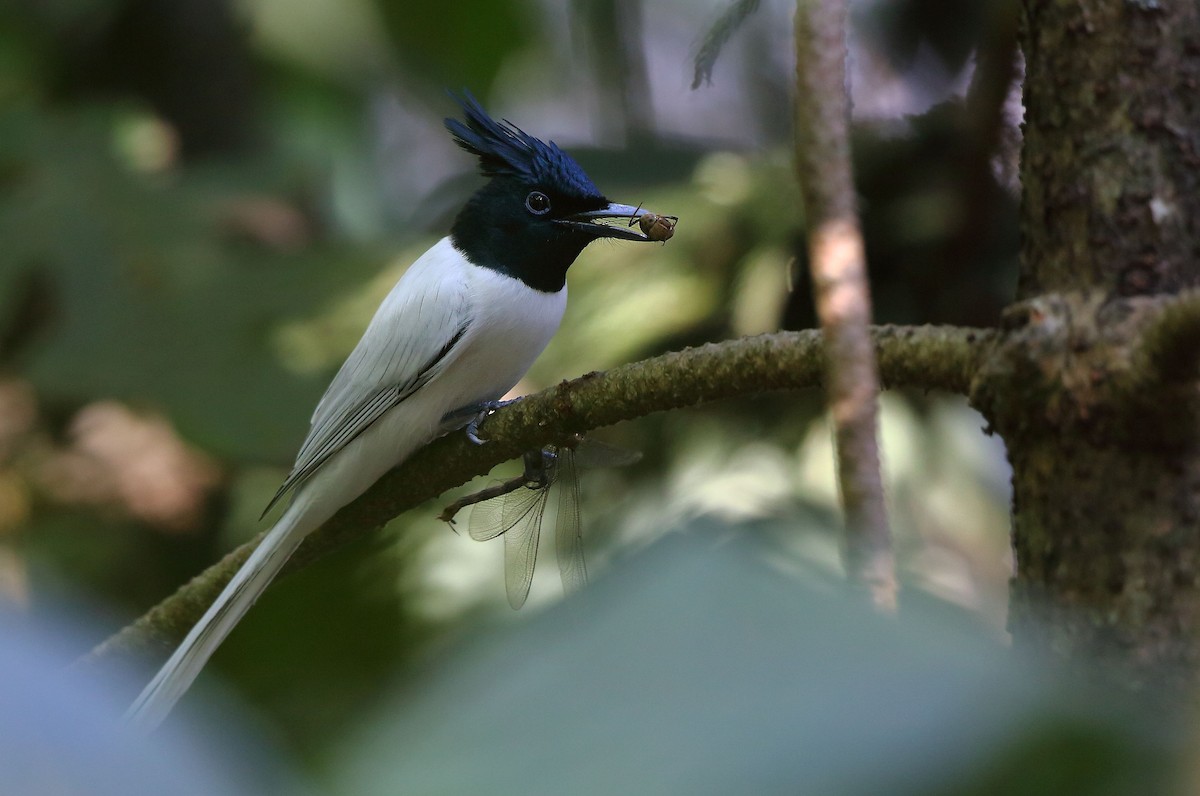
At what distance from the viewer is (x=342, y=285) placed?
3965mm

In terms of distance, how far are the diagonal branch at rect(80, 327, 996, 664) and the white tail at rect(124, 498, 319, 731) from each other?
0.24 feet

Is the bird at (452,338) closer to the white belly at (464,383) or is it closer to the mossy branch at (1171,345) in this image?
the white belly at (464,383)

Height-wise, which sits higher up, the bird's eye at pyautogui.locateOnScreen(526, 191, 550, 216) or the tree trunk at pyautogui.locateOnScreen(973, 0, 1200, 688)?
the bird's eye at pyautogui.locateOnScreen(526, 191, 550, 216)

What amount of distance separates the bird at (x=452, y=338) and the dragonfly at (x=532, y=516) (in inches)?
7.6

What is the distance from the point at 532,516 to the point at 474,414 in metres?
0.27

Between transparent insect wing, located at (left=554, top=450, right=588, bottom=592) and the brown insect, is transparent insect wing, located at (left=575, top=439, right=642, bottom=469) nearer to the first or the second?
transparent insect wing, located at (left=554, top=450, right=588, bottom=592)

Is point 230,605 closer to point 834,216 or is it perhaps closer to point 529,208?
point 529,208

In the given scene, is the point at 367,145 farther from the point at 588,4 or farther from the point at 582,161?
the point at 582,161

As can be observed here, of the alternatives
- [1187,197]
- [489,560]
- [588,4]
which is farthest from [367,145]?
[1187,197]

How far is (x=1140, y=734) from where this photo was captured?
16.6 inches

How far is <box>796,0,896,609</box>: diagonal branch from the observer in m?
1.18

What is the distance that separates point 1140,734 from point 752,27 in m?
4.83

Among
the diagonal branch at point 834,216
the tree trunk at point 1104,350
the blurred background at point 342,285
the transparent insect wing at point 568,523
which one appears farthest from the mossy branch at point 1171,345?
the transparent insect wing at point 568,523

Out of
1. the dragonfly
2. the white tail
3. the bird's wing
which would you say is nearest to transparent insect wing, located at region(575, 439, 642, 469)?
the dragonfly
